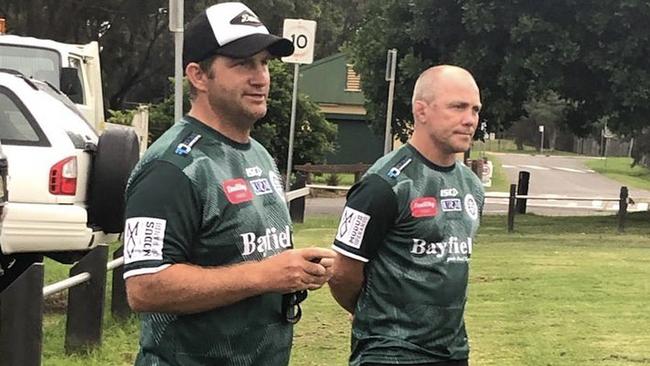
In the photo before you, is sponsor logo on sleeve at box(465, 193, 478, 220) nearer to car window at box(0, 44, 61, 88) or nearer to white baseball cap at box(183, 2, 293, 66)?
white baseball cap at box(183, 2, 293, 66)

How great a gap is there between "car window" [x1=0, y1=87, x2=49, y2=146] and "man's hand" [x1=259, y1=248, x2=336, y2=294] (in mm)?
5300

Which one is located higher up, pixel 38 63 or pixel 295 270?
pixel 38 63

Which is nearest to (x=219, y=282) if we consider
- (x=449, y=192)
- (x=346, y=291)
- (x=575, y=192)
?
(x=346, y=291)

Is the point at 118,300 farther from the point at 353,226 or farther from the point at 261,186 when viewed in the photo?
the point at 261,186

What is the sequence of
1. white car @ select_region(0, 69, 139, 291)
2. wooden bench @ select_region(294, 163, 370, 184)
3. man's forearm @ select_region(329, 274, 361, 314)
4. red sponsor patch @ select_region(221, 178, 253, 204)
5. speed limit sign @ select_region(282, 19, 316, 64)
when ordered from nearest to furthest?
red sponsor patch @ select_region(221, 178, 253, 204) → man's forearm @ select_region(329, 274, 361, 314) → white car @ select_region(0, 69, 139, 291) → speed limit sign @ select_region(282, 19, 316, 64) → wooden bench @ select_region(294, 163, 370, 184)

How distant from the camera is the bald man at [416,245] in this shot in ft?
12.3

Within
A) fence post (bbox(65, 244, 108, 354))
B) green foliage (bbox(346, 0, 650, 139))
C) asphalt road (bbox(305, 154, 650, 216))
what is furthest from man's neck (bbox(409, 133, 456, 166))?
green foliage (bbox(346, 0, 650, 139))

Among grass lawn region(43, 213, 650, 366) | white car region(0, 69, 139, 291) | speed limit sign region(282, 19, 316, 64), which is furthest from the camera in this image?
speed limit sign region(282, 19, 316, 64)

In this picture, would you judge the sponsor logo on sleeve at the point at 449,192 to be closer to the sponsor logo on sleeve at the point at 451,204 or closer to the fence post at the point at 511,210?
the sponsor logo on sleeve at the point at 451,204

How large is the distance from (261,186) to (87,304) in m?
4.16

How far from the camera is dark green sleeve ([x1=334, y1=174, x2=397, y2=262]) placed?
376cm

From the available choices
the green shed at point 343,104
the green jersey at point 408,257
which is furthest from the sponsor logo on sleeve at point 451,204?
the green shed at point 343,104

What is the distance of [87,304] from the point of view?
6789mm

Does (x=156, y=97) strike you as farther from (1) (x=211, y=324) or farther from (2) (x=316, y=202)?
(1) (x=211, y=324)
